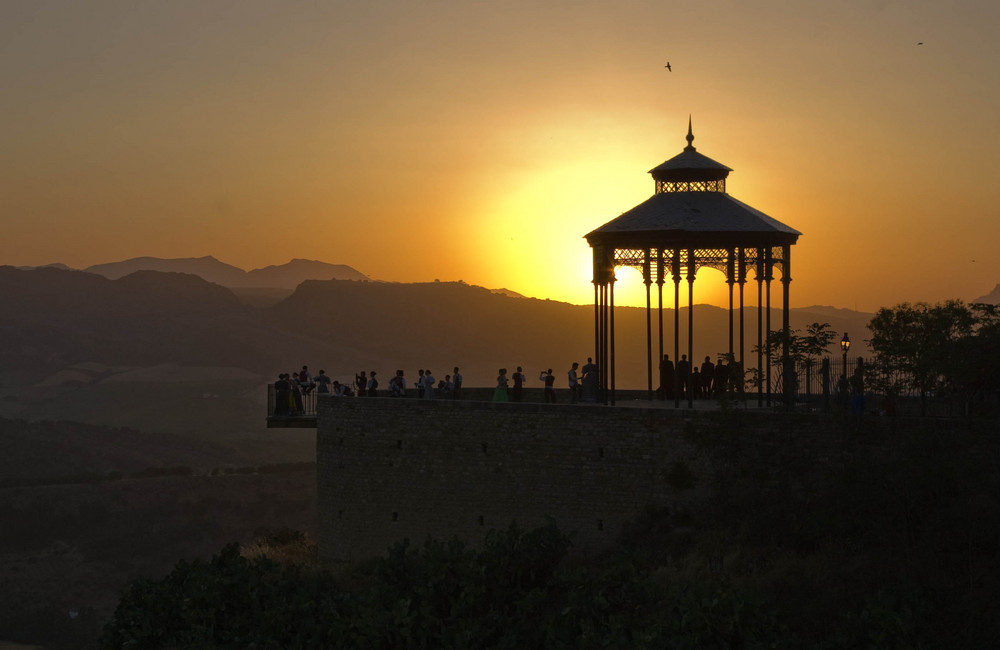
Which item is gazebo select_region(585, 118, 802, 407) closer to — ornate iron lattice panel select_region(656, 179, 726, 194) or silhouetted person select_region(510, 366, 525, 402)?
ornate iron lattice panel select_region(656, 179, 726, 194)

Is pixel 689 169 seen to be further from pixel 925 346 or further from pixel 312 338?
pixel 312 338

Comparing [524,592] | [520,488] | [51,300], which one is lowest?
[524,592]

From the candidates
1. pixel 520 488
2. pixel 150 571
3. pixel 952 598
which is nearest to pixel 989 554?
pixel 952 598

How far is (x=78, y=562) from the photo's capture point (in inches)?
2362

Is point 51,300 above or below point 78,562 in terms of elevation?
above

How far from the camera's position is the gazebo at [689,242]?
90.1 feet

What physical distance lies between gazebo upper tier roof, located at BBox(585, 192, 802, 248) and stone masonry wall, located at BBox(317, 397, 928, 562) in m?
4.79

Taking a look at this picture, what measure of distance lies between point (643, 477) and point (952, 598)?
6.61m

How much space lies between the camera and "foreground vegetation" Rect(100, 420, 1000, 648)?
19.0 metres

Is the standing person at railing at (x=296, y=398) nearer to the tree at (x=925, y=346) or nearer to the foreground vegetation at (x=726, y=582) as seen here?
the foreground vegetation at (x=726, y=582)

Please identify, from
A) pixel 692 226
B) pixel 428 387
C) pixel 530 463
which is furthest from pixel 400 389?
pixel 692 226

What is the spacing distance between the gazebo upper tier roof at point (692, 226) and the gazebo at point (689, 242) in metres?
0.02

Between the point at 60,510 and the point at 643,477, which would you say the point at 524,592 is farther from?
the point at 60,510

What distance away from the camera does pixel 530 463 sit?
25203 millimetres
